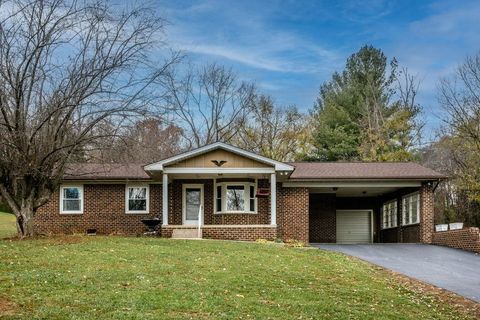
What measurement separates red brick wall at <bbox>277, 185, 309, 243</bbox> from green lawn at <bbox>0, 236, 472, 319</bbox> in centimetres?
907

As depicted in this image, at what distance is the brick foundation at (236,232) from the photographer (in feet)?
79.7

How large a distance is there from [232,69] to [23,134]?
29389 mm

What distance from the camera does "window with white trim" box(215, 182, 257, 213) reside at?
1064 inches

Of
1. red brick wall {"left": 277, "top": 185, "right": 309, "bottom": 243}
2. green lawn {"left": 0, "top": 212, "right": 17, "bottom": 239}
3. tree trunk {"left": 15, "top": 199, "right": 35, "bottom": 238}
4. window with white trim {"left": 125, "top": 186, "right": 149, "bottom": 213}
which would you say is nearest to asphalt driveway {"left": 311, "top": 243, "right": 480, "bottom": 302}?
red brick wall {"left": 277, "top": 185, "right": 309, "bottom": 243}

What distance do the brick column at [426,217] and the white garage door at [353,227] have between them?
256 inches

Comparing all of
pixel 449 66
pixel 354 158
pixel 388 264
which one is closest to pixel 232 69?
pixel 354 158

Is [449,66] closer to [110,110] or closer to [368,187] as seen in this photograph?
[368,187]

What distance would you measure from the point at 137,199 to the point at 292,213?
23.2 ft

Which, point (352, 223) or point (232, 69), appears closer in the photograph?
point (352, 223)

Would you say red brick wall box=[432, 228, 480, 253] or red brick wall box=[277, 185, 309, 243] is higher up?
red brick wall box=[277, 185, 309, 243]

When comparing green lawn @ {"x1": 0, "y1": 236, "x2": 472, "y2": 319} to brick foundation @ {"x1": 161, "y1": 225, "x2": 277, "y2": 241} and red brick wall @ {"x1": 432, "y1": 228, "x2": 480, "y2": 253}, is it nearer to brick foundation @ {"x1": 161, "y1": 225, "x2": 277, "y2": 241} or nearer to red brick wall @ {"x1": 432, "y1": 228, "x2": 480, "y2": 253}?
red brick wall @ {"x1": 432, "y1": 228, "x2": 480, "y2": 253}

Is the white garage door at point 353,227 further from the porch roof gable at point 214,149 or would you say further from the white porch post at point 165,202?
the white porch post at point 165,202

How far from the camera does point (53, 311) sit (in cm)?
852

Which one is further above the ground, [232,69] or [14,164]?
[232,69]
